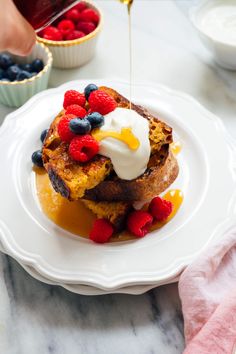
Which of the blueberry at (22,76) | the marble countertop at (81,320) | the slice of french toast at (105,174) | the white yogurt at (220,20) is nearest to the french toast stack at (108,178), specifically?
the slice of french toast at (105,174)

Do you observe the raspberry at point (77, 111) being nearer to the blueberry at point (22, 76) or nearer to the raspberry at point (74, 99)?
the raspberry at point (74, 99)

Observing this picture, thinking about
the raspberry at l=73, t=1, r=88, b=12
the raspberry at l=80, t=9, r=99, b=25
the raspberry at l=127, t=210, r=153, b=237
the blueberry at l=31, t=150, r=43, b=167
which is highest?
the raspberry at l=73, t=1, r=88, b=12

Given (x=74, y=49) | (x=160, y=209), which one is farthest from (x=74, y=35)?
(x=160, y=209)

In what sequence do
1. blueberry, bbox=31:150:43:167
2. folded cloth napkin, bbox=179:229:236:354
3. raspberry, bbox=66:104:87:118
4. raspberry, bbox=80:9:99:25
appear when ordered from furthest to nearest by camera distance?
raspberry, bbox=80:9:99:25 → blueberry, bbox=31:150:43:167 → raspberry, bbox=66:104:87:118 → folded cloth napkin, bbox=179:229:236:354

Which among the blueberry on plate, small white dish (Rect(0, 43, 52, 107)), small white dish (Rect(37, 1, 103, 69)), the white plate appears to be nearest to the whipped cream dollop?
the blueberry on plate

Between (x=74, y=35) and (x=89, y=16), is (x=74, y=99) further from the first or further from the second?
(x=89, y=16)

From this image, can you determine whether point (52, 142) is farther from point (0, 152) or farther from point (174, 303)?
point (174, 303)

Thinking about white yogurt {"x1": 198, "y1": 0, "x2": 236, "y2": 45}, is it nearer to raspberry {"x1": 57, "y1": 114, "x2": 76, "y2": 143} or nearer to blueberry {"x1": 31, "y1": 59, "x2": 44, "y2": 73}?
blueberry {"x1": 31, "y1": 59, "x2": 44, "y2": 73}

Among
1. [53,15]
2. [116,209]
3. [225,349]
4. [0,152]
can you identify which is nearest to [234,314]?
[225,349]
